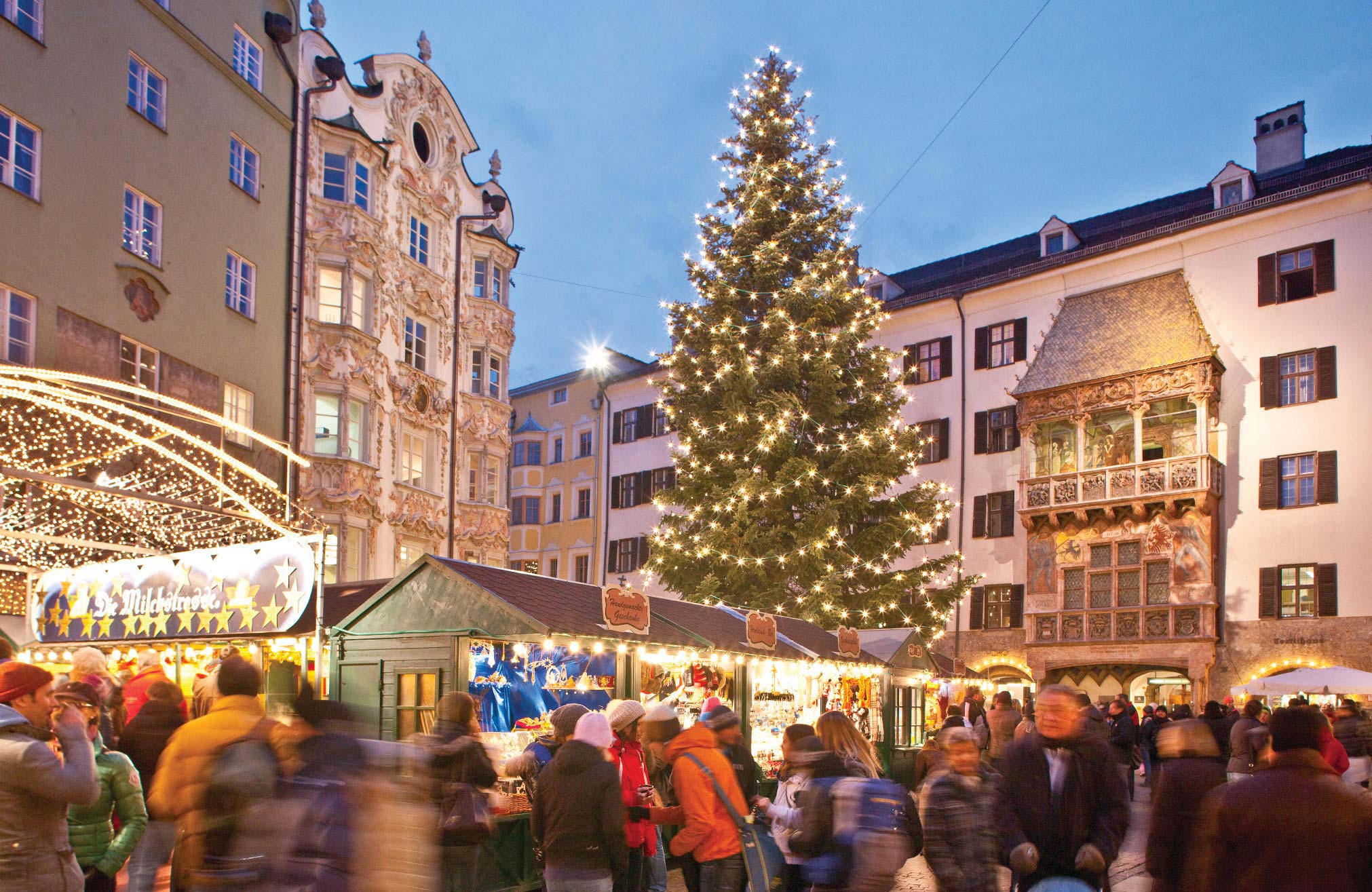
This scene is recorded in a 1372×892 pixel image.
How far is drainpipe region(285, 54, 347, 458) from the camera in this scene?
24406 millimetres

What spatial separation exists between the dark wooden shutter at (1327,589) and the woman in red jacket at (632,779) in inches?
930

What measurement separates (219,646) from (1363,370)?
25045 mm

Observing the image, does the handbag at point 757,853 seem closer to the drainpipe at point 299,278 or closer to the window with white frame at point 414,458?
the drainpipe at point 299,278

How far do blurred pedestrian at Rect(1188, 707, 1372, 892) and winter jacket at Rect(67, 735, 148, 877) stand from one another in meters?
4.84

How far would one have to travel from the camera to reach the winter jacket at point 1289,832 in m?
4.32

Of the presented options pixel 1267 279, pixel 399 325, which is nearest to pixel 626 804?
pixel 399 325

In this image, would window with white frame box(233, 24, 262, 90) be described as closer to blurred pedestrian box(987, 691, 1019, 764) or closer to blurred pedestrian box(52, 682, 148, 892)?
blurred pedestrian box(987, 691, 1019, 764)

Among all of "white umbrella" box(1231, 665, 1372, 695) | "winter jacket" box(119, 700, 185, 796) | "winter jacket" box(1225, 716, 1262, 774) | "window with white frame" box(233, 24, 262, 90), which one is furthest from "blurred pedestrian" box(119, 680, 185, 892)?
"white umbrella" box(1231, 665, 1372, 695)

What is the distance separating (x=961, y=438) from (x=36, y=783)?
3197 cm

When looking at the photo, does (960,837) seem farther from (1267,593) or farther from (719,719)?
(1267,593)

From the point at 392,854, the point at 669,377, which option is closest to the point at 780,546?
the point at 669,377

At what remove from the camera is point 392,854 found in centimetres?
406

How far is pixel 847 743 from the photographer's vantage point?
6.40 metres

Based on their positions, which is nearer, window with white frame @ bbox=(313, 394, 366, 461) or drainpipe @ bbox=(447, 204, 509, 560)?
window with white frame @ bbox=(313, 394, 366, 461)
